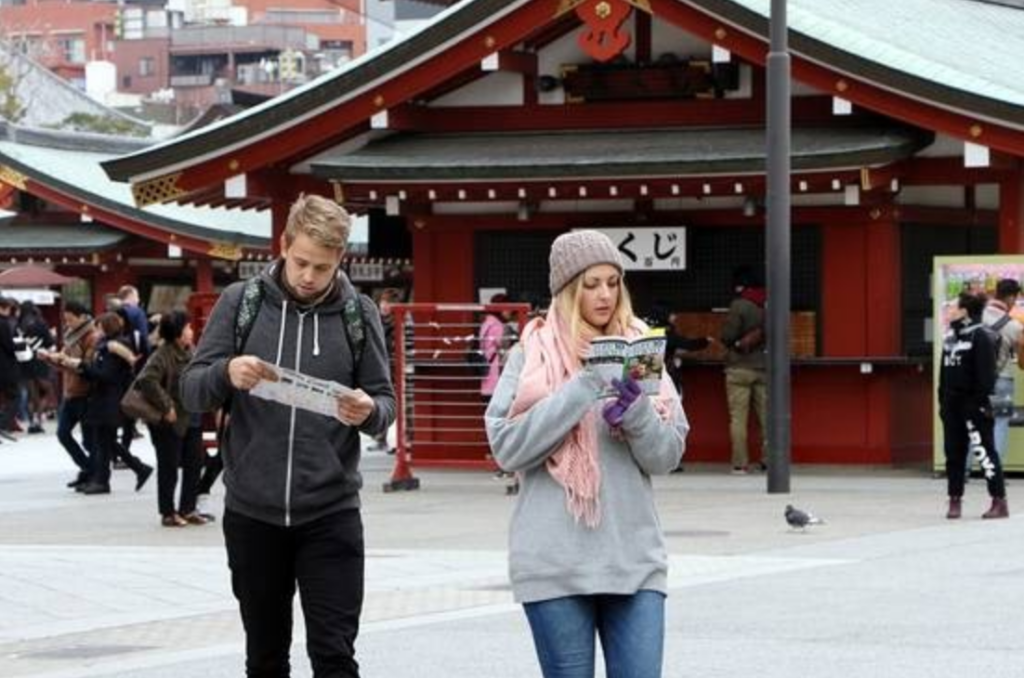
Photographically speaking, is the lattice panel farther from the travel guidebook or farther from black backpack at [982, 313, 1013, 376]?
the travel guidebook

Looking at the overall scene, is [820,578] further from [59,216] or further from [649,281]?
[59,216]

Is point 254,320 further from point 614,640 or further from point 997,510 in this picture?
point 997,510

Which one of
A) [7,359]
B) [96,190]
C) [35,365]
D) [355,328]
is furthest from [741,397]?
[96,190]

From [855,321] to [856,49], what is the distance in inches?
104

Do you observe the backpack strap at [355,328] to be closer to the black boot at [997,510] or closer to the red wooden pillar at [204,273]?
the black boot at [997,510]

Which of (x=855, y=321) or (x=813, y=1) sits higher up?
(x=813, y=1)

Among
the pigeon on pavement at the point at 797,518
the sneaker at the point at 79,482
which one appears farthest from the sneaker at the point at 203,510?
the pigeon on pavement at the point at 797,518

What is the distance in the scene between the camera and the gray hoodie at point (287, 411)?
751 centimetres

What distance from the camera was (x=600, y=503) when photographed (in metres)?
6.88

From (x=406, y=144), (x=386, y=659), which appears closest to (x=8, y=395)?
(x=406, y=144)

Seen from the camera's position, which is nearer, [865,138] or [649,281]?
[865,138]

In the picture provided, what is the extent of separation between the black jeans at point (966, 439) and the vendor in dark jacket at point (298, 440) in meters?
10.5

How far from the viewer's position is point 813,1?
2619cm

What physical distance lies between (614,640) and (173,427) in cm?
1165
